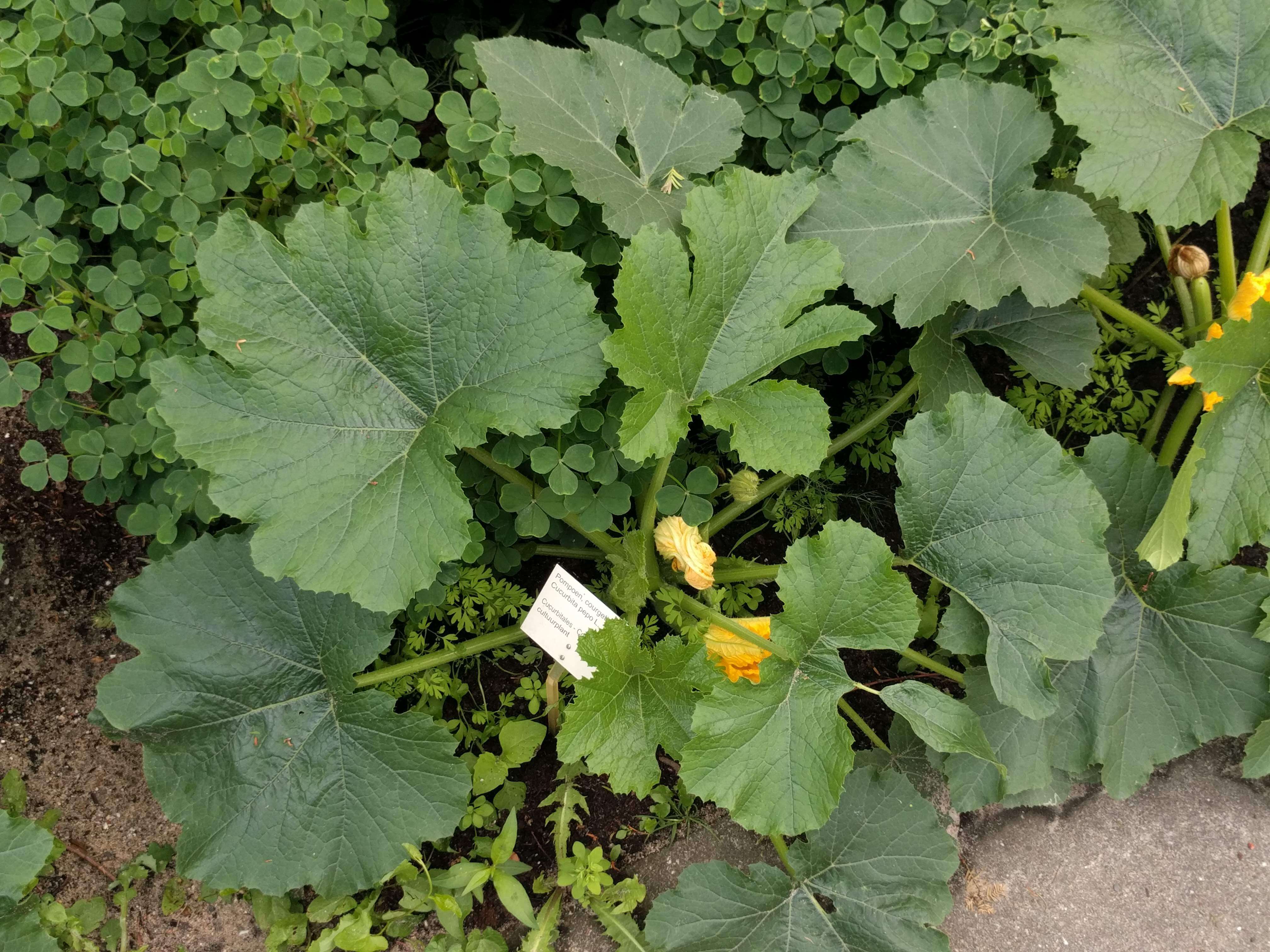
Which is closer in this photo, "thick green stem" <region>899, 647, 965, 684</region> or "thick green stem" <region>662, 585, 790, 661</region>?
"thick green stem" <region>662, 585, 790, 661</region>

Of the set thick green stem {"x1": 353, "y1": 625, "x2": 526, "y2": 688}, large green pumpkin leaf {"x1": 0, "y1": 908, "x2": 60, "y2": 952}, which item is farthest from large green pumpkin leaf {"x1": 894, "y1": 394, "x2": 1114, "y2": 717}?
large green pumpkin leaf {"x1": 0, "y1": 908, "x2": 60, "y2": 952}

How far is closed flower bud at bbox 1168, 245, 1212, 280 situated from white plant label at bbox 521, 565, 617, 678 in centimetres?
182

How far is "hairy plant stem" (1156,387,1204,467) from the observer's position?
2.61m

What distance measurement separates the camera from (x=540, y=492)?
2521mm

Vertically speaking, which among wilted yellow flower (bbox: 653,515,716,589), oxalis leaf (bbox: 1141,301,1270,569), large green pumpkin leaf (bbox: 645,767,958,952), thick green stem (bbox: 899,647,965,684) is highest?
oxalis leaf (bbox: 1141,301,1270,569)

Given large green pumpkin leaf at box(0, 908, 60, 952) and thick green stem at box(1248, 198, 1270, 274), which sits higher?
thick green stem at box(1248, 198, 1270, 274)

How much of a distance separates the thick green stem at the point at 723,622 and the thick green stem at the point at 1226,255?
4.99ft

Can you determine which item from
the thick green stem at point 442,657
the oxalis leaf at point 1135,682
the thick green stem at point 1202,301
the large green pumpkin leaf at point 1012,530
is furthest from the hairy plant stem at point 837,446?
the thick green stem at point 442,657

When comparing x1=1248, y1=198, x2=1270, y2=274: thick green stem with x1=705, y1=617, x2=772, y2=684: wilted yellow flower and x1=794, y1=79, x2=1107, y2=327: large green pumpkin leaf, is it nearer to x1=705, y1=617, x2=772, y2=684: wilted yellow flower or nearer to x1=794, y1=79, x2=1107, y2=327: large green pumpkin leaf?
x1=794, y1=79, x2=1107, y2=327: large green pumpkin leaf

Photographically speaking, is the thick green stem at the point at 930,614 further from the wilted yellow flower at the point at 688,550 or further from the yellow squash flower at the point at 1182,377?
the yellow squash flower at the point at 1182,377

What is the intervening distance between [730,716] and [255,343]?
1303 mm

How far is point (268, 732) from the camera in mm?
2391

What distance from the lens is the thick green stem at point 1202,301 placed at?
2.65 m

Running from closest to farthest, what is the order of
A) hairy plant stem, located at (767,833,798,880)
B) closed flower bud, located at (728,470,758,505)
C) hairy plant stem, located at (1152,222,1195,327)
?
hairy plant stem, located at (767,833,798,880), closed flower bud, located at (728,470,758,505), hairy plant stem, located at (1152,222,1195,327)
